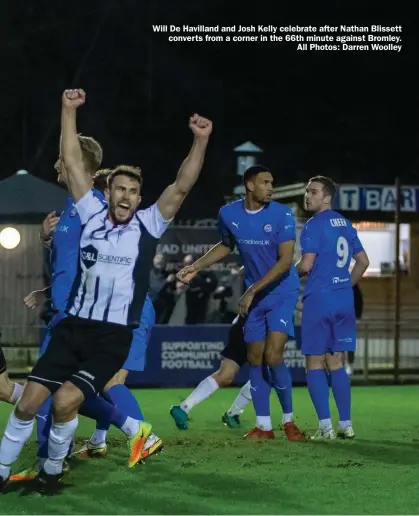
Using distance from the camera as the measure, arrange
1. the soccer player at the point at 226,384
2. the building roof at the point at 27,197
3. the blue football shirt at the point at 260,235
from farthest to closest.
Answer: the building roof at the point at 27,197 → the soccer player at the point at 226,384 → the blue football shirt at the point at 260,235

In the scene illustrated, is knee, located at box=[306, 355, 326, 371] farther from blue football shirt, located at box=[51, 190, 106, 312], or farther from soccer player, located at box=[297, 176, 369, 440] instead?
blue football shirt, located at box=[51, 190, 106, 312]

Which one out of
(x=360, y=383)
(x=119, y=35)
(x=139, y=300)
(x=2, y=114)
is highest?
(x=119, y=35)

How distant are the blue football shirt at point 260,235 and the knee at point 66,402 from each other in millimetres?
2960

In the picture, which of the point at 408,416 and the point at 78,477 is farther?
the point at 408,416

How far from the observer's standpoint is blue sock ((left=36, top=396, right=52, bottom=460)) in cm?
715

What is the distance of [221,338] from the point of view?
49.1ft

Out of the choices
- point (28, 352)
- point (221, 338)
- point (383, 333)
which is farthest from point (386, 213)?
point (28, 352)

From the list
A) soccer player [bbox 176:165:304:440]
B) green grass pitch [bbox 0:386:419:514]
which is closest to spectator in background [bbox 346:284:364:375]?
green grass pitch [bbox 0:386:419:514]

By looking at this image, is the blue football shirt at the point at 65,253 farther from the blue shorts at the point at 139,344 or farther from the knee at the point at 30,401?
the knee at the point at 30,401

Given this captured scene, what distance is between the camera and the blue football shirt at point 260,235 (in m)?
9.15

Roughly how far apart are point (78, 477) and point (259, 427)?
98.1 inches

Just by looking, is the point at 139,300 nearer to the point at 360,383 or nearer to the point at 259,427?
the point at 259,427

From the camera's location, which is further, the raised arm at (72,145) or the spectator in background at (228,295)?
the spectator in background at (228,295)

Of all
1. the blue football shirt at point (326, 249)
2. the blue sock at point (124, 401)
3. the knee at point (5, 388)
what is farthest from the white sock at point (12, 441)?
the blue football shirt at point (326, 249)
